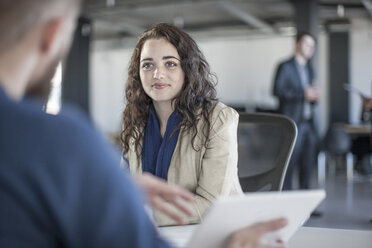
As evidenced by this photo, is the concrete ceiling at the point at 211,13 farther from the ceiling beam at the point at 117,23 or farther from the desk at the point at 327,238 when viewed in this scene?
the desk at the point at 327,238

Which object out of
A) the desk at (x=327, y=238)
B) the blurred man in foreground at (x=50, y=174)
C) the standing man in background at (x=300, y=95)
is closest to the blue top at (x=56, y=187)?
the blurred man in foreground at (x=50, y=174)

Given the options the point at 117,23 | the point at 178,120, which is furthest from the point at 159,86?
the point at 117,23

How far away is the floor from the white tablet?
2514 millimetres

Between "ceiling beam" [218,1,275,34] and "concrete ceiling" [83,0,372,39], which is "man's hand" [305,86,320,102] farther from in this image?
"ceiling beam" [218,1,275,34]

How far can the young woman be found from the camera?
1597 millimetres

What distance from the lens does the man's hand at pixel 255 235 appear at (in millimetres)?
722

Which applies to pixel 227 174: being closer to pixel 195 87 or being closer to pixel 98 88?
pixel 195 87

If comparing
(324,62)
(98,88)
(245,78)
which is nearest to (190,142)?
(324,62)

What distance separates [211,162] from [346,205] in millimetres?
4200

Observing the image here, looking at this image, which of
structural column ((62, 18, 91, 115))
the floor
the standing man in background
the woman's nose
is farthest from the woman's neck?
structural column ((62, 18, 91, 115))

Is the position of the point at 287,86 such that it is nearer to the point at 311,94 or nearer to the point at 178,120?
the point at 311,94

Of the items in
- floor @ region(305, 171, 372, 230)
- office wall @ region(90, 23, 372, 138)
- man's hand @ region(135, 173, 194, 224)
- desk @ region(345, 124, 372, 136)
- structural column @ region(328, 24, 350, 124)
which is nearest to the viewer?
man's hand @ region(135, 173, 194, 224)

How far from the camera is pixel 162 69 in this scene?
→ 1.77 metres

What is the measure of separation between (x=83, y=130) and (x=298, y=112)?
419 cm
